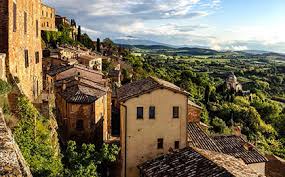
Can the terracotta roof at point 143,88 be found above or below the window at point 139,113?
above

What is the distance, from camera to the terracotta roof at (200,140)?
23.2 metres

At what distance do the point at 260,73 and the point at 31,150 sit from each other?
144 meters

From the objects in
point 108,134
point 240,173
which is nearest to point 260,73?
point 108,134

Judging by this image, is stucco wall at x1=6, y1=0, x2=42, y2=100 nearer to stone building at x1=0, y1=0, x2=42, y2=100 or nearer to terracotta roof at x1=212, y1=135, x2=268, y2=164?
stone building at x1=0, y1=0, x2=42, y2=100

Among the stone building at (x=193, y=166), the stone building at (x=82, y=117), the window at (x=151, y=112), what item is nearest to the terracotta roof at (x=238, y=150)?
the stone building at (x=193, y=166)

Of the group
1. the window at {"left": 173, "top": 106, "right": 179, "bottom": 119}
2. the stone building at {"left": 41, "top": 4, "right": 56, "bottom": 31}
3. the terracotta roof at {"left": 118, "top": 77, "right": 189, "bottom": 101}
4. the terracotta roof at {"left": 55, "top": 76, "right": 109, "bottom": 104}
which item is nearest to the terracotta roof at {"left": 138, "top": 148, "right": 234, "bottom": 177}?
the window at {"left": 173, "top": 106, "right": 179, "bottom": 119}

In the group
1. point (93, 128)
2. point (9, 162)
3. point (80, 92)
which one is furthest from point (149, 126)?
point (9, 162)

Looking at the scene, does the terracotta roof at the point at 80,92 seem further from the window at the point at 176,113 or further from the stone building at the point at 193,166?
the stone building at the point at 193,166

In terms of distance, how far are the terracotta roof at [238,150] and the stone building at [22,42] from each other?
1307 cm

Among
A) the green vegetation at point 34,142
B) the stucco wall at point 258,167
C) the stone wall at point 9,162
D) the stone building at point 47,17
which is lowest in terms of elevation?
the stucco wall at point 258,167

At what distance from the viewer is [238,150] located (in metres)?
26.5

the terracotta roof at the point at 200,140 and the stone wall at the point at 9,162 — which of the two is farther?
the terracotta roof at the point at 200,140

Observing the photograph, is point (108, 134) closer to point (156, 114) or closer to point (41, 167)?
point (156, 114)

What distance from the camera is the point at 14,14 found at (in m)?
18.0
